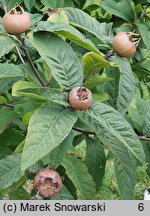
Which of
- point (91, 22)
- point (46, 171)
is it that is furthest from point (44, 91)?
point (91, 22)

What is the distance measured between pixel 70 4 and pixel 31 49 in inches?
33.1

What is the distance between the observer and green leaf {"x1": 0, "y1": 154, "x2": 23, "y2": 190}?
1.50 m

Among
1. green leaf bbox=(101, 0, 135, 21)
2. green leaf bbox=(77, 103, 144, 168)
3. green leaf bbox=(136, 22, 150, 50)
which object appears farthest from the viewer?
green leaf bbox=(101, 0, 135, 21)

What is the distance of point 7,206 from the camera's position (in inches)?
59.6

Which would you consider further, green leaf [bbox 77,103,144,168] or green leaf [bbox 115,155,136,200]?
green leaf [bbox 115,155,136,200]

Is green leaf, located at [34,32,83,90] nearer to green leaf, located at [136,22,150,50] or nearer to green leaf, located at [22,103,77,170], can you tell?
green leaf, located at [22,103,77,170]

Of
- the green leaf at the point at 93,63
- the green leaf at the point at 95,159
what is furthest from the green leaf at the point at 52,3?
the green leaf at the point at 93,63

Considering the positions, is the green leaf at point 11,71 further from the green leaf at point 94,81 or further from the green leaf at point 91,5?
the green leaf at point 91,5

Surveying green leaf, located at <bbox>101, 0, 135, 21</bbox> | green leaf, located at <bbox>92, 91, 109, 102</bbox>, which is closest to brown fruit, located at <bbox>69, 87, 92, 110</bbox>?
green leaf, located at <bbox>92, 91, 109, 102</bbox>

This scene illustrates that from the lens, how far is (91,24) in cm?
152

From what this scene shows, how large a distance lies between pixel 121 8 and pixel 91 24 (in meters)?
0.56

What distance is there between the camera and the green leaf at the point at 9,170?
4.91 ft

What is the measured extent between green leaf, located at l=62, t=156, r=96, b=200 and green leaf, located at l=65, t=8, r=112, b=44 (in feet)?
1.48

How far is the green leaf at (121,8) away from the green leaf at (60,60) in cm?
76
